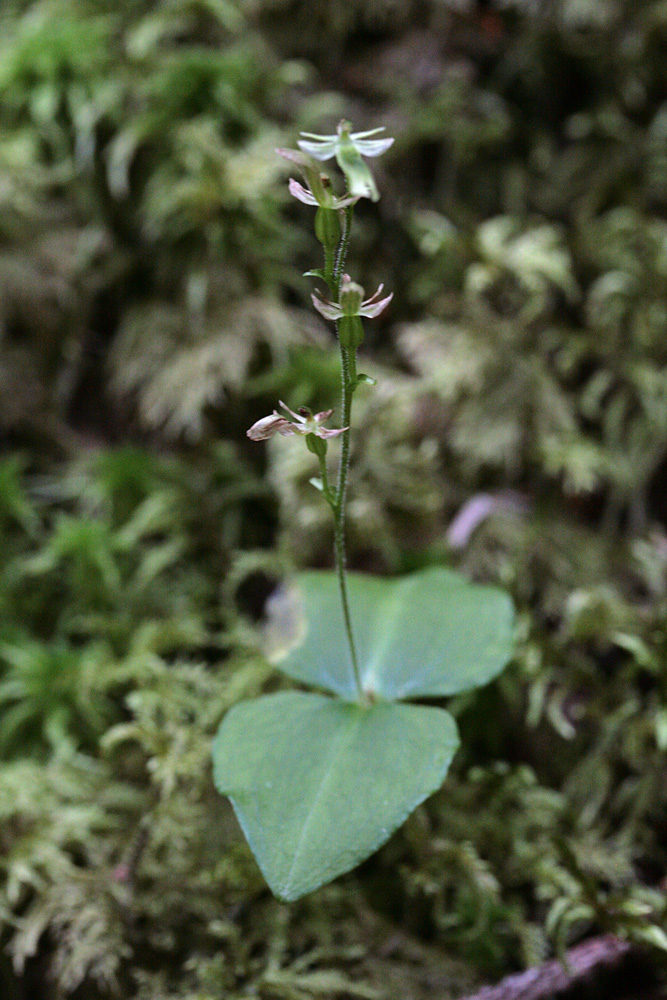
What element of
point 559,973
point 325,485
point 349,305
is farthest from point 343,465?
point 559,973

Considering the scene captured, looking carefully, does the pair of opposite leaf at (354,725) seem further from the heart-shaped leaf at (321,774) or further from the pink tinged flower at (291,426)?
the pink tinged flower at (291,426)

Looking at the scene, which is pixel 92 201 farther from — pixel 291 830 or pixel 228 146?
pixel 291 830

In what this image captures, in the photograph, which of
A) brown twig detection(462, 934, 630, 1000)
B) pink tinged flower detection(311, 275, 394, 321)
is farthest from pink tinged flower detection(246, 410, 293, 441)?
brown twig detection(462, 934, 630, 1000)

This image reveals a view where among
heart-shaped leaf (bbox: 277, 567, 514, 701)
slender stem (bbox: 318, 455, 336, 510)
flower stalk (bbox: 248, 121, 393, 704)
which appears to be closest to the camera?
flower stalk (bbox: 248, 121, 393, 704)

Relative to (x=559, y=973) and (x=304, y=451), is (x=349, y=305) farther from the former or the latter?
(x=559, y=973)

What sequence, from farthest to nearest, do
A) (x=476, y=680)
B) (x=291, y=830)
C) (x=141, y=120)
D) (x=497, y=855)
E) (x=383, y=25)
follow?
(x=383, y=25) < (x=141, y=120) < (x=497, y=855) < (x=476, y=680) < (x=291, y=830)

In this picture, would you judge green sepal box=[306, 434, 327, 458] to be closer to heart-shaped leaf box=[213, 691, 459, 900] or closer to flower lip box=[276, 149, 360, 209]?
flower lip box=[276, 149, 360, 209]

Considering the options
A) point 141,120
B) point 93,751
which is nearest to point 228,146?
point 141,120
